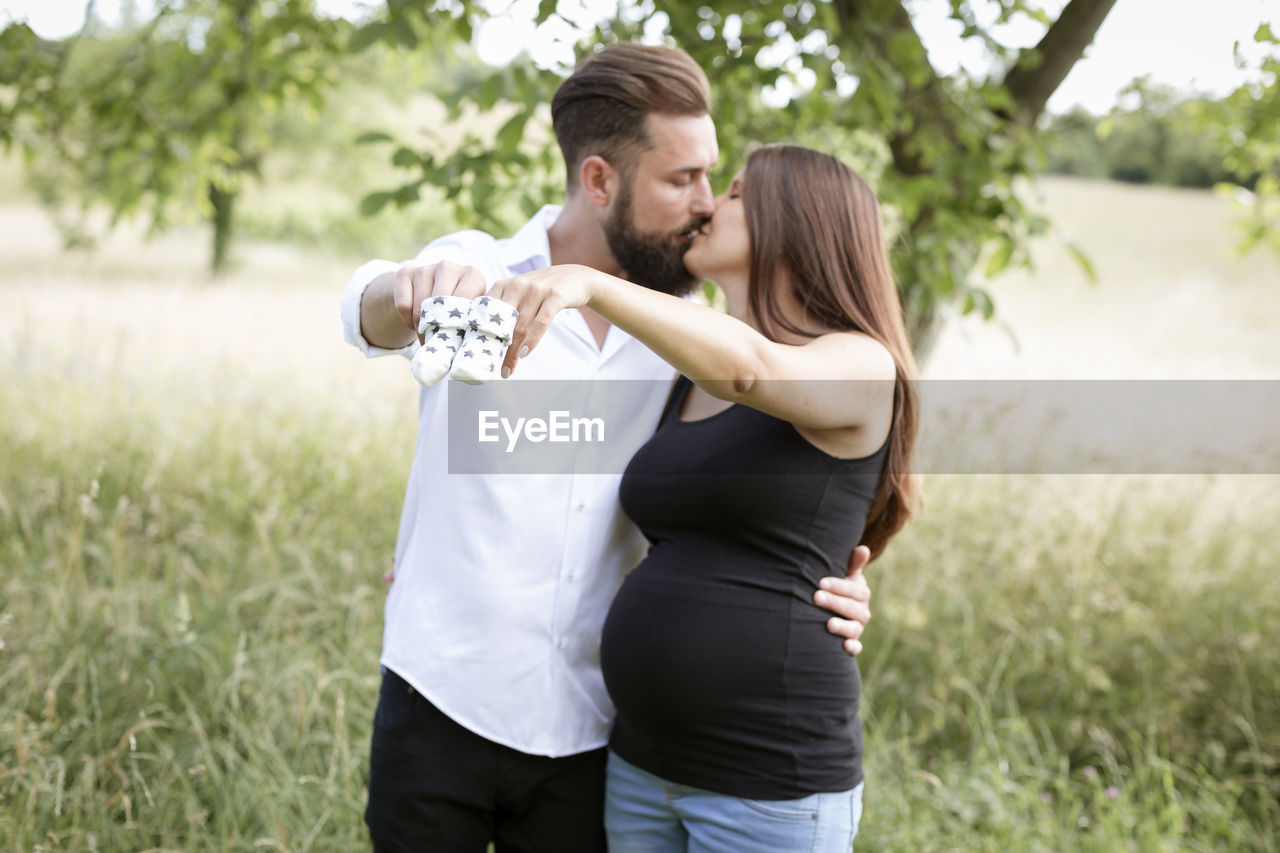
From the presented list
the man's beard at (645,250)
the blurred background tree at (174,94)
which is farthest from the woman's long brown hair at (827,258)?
the blurred background tree at (174,94)

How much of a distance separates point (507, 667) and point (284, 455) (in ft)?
10.9

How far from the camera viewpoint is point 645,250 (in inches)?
82.0

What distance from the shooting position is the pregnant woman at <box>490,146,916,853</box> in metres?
1.72

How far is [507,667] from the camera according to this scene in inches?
72.9

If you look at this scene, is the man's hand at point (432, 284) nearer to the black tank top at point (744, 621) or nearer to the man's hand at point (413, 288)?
the man's hand at point (413, 288)

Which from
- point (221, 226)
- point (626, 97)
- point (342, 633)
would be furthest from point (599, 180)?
point (221, 226)

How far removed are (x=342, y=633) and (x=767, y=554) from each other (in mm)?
2294

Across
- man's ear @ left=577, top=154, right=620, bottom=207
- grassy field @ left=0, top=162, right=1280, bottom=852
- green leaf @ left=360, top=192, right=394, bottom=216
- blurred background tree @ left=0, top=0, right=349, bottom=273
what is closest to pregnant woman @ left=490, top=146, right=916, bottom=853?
man's ear @ left=577, top=154, right=620, bottom=207

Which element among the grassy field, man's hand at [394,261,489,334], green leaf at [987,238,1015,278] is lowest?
the grassy field

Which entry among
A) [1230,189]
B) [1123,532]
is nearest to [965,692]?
[1123,532]

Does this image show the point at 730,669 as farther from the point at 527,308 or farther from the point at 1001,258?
the point at 1001,258

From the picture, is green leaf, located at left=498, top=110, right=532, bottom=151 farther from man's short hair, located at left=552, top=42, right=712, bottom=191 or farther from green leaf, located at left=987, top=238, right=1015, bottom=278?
green leaf, located at left=987, top=238, right=1015, bottom=278

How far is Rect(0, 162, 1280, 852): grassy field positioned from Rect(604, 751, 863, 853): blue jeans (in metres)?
0.90

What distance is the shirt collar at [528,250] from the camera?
6.60ft
